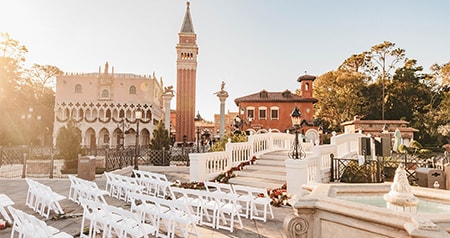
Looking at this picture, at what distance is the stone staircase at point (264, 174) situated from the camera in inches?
404

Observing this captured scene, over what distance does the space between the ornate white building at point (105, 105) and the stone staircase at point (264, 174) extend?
3571 centimetres

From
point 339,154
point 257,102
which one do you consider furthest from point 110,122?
point 339,154

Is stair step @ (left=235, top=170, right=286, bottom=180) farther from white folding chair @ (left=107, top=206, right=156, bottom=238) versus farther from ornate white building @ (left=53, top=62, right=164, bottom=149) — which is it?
ornate white building @ (left=53, top=62, right=164, bottom=149)

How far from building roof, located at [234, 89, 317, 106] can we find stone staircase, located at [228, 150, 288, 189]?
2605 cm

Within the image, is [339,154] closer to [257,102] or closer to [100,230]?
[100,230]

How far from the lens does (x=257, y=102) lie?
39.1 meters

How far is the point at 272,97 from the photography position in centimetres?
3988

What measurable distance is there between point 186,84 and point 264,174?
1567 inches

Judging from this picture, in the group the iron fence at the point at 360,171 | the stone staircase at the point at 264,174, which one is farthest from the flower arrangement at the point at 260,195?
the iron fence at the point at 360,171

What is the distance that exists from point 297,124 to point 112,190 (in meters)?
7.23

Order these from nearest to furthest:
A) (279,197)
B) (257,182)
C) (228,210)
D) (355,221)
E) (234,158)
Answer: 1. (355,221)
2. (228,210)
3. (279,197)
4. (257,182)
5. (234,158)

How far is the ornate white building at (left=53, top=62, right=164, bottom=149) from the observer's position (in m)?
44.1

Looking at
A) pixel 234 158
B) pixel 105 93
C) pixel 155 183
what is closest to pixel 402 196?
pixel 155 183

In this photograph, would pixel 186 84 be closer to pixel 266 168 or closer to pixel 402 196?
pixel 266 168
